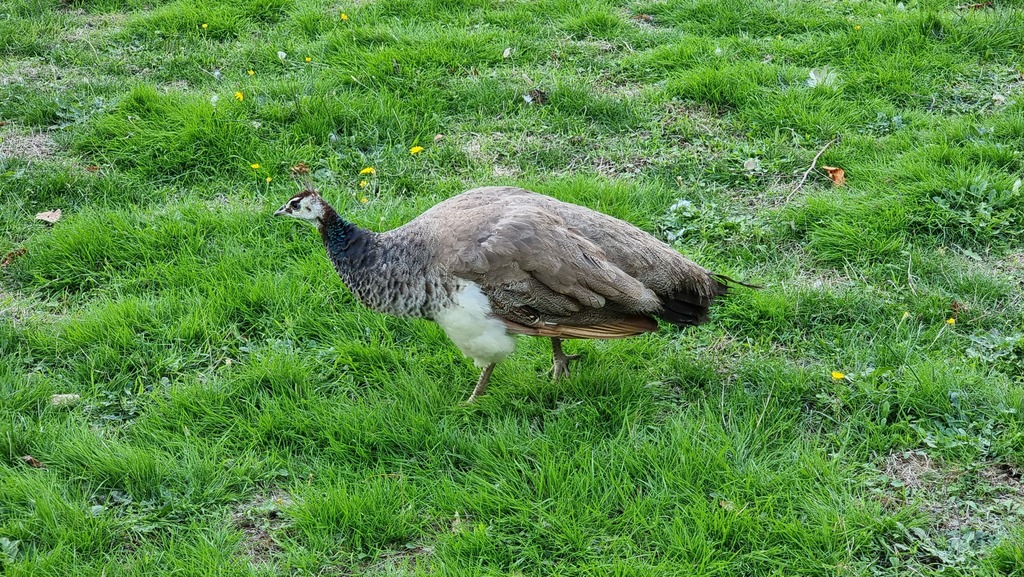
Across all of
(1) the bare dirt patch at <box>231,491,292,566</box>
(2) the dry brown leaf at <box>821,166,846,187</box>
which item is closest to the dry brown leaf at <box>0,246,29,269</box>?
(1) the bare dirt patch at <box>231,491,292,566</box>

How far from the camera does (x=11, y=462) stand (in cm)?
346

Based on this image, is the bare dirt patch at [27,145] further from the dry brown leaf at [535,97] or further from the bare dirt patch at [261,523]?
the bare dirt patch at [261,523]

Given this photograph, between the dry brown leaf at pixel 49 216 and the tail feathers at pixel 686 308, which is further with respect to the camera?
the dry brown leaf at pixel 49 216

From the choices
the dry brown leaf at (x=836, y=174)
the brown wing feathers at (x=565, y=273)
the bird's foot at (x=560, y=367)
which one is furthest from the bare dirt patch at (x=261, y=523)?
the dry brown leaf at (x=836, y=174)

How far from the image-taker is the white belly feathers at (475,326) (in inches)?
139

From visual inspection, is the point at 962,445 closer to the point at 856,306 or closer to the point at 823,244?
the point at 856,306

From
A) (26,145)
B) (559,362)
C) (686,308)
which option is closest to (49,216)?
(26,145)

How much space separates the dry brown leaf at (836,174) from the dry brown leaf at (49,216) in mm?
4548

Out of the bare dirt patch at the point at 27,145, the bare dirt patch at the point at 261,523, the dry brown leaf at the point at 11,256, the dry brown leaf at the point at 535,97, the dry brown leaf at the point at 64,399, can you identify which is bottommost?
the bare dirt patch at the point at 261,523

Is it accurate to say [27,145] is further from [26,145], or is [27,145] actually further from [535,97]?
[535,97]

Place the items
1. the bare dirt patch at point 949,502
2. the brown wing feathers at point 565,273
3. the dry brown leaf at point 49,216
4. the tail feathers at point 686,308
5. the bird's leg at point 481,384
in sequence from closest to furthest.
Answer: the bare dirt patch at point 949,502
the brown wing feathers at point 565,273
the tail feathers at point 686,308
the bird's leg at point 481,384
the dry brown leaf at point 49,216

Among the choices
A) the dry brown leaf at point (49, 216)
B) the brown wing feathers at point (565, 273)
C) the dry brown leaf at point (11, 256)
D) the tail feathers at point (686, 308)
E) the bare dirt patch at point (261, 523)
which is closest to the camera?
the bare dirt patch at point (261, 523)

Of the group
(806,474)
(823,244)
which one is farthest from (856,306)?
(806,474)

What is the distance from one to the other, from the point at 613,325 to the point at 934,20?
14.6 feet
